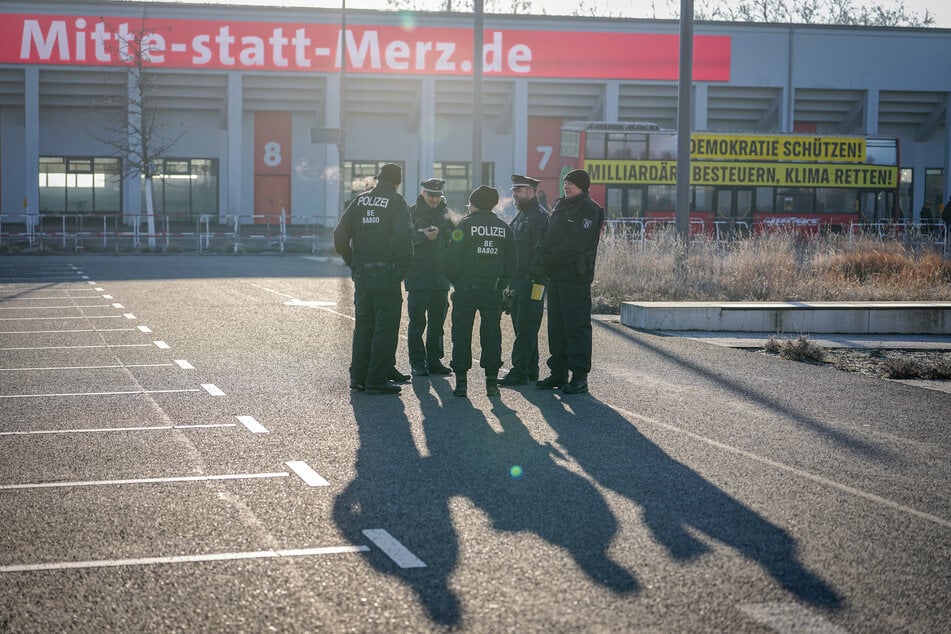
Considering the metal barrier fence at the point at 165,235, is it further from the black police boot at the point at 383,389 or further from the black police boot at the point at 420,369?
the black police boot at the point at 383,389

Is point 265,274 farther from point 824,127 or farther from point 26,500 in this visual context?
point 824,127

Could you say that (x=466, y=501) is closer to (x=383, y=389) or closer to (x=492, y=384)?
(x=492, y=384)

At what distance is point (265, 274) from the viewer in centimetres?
2895

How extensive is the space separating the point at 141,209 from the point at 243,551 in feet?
159

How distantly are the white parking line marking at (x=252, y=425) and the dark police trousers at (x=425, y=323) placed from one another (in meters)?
2.92

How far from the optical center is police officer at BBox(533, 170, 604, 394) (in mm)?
11117

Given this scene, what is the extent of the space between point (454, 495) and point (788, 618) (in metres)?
2.48

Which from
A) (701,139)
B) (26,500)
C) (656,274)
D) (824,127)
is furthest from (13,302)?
(824,127)

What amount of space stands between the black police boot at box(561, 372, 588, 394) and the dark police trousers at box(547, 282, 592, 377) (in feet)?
0.14

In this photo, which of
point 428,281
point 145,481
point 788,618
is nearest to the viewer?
point 788,618

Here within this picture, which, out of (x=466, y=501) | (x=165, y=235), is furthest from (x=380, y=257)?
(x=165, y=235)

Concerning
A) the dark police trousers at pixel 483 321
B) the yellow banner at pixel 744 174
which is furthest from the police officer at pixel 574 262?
the yellow banner at pixel 744 174

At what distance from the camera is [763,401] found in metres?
10.9

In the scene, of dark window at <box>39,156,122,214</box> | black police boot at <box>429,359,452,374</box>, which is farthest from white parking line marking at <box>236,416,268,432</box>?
dark window at <box>39,156,122,214</box>
